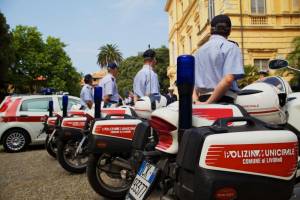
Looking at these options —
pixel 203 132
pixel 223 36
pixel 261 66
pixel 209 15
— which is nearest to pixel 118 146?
pixel 223 36

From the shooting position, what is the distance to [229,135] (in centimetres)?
234

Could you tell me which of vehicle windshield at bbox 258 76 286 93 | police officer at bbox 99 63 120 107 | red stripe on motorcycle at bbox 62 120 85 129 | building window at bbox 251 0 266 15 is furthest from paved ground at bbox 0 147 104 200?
building window at bbox 251 0 266 15

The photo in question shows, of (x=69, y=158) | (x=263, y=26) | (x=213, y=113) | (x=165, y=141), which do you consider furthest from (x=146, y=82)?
(x=263, y=26)

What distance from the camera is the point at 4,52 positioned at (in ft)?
112

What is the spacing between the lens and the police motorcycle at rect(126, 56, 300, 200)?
7.43 ft

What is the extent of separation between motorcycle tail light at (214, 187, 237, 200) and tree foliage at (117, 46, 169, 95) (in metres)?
61.7

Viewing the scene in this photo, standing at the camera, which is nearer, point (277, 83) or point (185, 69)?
point (185, 69)

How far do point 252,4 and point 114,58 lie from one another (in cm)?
6452

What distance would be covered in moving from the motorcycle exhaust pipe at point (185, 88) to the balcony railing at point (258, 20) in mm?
24365

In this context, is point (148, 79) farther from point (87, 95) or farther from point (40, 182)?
point (87, 95)

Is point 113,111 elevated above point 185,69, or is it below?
below

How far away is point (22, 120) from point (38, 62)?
39.4 m

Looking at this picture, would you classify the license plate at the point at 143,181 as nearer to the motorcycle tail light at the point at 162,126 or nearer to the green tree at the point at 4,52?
the motorcycle tail light at the point at 162,126

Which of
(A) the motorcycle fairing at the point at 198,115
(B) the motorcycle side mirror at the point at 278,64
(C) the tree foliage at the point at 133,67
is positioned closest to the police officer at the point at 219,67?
(A) the motorcycle fairing at the point at 198,115
